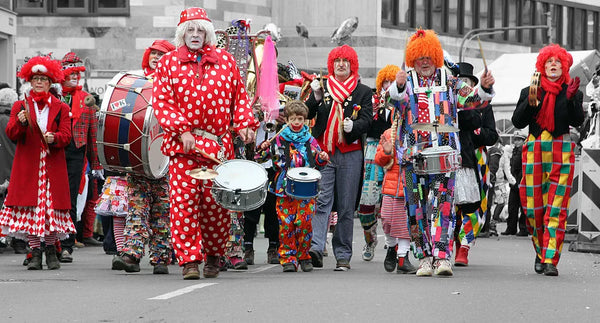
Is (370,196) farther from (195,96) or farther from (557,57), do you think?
(195,96)

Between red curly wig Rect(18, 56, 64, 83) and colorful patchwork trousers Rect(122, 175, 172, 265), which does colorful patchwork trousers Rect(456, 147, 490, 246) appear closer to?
colorful patchwork trousers Rect(122, 175, 172, 265)

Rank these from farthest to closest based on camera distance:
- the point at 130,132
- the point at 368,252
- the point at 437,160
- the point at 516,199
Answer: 1. the point at 516,199
2. the point at 368,252
3. the point at 130,132
4. the point at 437,160

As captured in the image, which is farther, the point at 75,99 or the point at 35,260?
the point at 75,99

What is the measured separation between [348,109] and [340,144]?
350 millimetres

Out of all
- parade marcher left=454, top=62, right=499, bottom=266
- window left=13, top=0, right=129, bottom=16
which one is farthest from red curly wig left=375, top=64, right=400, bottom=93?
window left=13, top=0, right=129, bottom=16

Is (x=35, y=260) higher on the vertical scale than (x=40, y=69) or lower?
lower

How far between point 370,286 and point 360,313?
1.98 meters

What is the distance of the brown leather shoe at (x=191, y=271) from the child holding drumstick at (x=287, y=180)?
1561 millimetres

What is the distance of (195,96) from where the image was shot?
36.6 feet

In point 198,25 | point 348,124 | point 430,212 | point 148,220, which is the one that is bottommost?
point 148,220

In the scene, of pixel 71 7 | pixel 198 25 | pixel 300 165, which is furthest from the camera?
pixel 71 7

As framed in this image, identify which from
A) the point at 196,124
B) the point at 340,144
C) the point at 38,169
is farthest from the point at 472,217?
the point at 38,169

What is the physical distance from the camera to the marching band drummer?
11.1m

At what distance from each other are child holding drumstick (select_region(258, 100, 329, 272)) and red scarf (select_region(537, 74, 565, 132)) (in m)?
2.01
